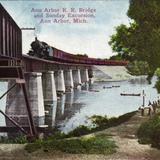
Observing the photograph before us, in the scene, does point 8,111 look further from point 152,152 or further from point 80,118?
point 152,152

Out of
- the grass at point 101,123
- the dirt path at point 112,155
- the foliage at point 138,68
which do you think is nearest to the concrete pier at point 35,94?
the grass at point 101,123

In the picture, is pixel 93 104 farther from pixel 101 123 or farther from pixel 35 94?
pixel 101 123

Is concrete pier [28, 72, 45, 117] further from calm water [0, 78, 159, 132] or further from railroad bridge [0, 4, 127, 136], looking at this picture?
calm water [0, 78, 159, 132]

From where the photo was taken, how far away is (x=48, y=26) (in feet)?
110

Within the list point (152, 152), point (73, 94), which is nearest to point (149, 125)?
point (152, 152)

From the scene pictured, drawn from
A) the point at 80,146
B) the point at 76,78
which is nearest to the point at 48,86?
the point at 76,78

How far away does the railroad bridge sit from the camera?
97.0 ft

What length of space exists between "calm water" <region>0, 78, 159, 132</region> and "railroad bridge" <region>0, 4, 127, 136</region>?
2.13 meters

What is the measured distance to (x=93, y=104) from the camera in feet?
191

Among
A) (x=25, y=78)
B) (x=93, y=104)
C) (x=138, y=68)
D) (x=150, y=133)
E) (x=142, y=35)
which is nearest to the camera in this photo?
(x=150, y=133)

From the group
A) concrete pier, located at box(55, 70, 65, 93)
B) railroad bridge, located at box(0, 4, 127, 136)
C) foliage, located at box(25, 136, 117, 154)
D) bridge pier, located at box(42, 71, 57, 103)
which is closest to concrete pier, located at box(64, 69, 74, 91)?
railroad bridge, located at box(0, 4, 127, 136)

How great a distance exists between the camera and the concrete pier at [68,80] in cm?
7269

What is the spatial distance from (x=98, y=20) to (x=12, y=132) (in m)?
12.5

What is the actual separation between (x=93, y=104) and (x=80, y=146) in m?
32.4
